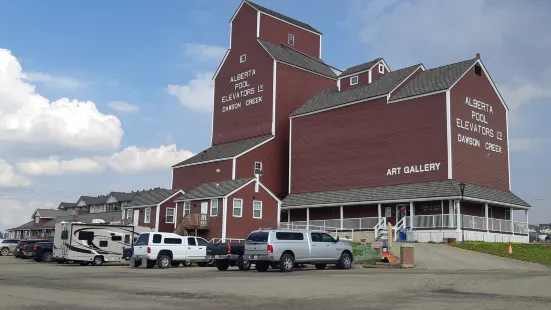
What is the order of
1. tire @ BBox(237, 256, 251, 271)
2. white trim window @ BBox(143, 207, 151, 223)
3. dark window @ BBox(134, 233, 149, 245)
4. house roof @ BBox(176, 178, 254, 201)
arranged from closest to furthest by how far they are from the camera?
tire @ BBox(237, 256, 251, 271), dark window @ BBox(134, 233, 149, 245), house roof @ BBox(176, 178, 254, 201), white trim window @ BBox(143, 207, 151, 223)

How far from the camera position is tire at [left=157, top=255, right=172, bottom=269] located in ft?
95.9

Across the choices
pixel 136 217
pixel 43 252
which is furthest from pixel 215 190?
pixel 43 252

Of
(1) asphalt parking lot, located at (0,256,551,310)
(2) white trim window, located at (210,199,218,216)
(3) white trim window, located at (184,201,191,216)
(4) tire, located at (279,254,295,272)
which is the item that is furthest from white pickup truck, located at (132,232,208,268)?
(3) white trim window, located at (184,201,191,216)

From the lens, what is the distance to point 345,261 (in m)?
26.7

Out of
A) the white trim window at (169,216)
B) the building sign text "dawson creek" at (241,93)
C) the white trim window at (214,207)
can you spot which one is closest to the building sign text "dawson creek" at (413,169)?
the white trim window at (214,207)

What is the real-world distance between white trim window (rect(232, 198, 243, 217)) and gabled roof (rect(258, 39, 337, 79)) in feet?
56.8

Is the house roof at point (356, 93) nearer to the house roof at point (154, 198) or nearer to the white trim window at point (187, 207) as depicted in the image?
the white trim window at point (187, 207)

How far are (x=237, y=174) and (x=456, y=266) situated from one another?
2905 cm

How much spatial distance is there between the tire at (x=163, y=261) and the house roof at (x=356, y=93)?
25189 mm

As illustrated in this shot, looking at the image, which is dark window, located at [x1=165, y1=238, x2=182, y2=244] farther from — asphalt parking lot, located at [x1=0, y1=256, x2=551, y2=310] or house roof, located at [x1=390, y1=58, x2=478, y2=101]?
house roof, located at [x1=390, y1=58, x2=478, y2=101]

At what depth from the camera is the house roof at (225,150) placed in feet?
181

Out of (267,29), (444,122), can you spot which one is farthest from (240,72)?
(444,122)

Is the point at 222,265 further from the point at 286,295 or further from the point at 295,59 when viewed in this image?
the point at 295,59

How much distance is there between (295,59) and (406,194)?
22.9 metres
